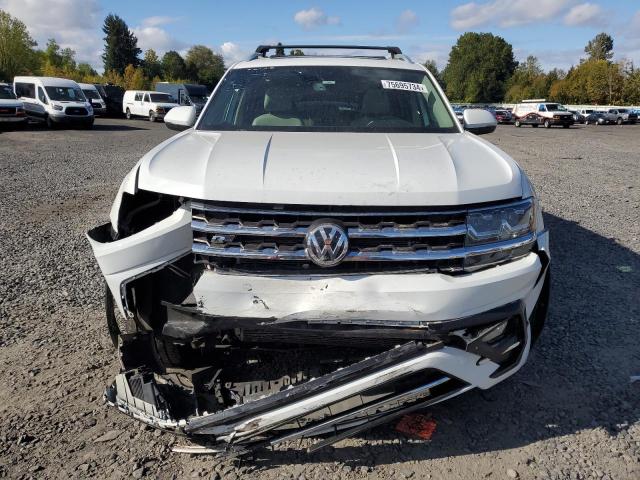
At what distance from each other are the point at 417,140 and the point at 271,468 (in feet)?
6.47

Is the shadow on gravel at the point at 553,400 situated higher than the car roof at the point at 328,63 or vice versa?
the car roof at the point at 328,63

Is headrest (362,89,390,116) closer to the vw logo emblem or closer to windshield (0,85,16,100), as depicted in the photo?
the vw logo emblem

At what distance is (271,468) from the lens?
2.52 metres

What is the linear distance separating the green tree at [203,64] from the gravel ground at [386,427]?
89.7 metres

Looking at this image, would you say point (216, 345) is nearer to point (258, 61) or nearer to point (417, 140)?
point (417, 140)

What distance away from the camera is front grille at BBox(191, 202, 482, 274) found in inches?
92.7

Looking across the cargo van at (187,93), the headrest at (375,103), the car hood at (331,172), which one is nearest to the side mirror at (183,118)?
the car hood at (331,172)

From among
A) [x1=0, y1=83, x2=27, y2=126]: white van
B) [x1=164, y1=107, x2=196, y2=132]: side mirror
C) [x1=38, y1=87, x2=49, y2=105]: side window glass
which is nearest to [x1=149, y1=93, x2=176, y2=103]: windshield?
[x1=38, y1=87, x2=49, y2=105]: side window glass

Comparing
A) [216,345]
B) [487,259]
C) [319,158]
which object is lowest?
[216,345]

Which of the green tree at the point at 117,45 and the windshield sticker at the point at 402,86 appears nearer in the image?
the windshield sticker at the point at 402,86

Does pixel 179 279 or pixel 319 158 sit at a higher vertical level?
pixel 319 158

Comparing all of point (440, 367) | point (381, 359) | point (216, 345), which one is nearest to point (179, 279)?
point (216, 345)

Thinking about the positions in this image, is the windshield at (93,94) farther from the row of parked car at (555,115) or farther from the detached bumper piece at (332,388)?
the detached bumper piece at (332,388)

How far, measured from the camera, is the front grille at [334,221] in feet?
7.72
